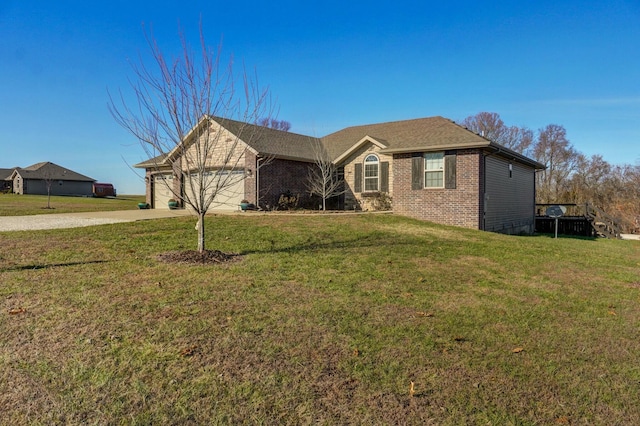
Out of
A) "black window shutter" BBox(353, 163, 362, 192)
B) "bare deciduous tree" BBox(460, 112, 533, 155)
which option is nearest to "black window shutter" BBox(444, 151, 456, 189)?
"black window shutter" BBox(353, 163, 362, 192)

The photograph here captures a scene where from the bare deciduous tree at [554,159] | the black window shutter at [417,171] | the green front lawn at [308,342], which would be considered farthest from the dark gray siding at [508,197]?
the bare deciduous tree at [554,159]

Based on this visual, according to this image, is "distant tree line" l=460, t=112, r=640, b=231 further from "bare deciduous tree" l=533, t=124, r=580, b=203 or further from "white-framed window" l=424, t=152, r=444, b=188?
"white-framed window" l=424, t=152, r=444, b=188

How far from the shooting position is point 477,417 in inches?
116

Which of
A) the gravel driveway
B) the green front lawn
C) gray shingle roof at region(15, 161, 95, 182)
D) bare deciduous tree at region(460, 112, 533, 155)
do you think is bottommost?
the green front lawn

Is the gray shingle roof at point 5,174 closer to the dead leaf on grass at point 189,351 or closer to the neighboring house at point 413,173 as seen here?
the neighboring house at point 413,173

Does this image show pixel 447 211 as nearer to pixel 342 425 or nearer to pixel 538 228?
pixel 538 228

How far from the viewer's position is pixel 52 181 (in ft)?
173

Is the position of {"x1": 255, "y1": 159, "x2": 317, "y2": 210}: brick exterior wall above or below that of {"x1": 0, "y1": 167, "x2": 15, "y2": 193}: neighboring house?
below

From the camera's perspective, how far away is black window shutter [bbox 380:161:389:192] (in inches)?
740

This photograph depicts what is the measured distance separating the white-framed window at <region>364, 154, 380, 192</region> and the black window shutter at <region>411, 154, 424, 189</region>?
2.49m

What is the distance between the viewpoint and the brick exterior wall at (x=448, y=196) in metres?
15.4

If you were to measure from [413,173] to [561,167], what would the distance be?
1127 inches

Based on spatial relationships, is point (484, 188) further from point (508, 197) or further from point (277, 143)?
point (277, 143)

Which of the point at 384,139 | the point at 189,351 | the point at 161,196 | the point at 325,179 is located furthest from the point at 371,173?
the point at 189,351
